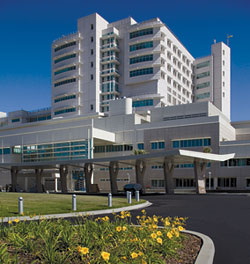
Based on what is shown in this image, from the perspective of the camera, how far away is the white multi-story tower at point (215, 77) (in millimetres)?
106312

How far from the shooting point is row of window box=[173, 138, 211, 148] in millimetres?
63312

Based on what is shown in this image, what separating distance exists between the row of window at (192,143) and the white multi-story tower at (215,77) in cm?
4467

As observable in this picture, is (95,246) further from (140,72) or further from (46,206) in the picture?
(140,72)

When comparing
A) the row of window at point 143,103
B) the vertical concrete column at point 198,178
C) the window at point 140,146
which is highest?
the row of window at point 143,103

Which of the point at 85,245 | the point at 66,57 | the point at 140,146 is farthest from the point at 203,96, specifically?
the point at 85,245

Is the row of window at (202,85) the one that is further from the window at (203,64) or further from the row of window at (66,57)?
the row of window at (66,57)

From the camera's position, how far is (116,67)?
92.4m

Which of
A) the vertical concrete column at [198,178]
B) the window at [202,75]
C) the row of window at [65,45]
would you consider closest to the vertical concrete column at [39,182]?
the vertical concrete column at [198,178]

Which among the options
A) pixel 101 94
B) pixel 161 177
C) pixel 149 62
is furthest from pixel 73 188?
pixel 149 62

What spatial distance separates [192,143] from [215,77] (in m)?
49.4

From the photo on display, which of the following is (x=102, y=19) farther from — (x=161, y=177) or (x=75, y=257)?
(x=75, y=257)

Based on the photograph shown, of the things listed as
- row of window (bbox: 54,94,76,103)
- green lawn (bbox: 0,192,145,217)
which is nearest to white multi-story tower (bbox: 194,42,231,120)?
row of window (bbox: 54,94,76,103)

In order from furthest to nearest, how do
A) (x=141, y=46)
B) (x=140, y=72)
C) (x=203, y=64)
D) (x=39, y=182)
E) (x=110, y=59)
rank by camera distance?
(x=203, y=64) < (x=110, y=59) < (x=141, y=46) < (x=140, y=72) < (x=39, y=182)

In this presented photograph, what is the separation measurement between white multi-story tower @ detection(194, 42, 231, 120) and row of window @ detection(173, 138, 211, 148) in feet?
147
